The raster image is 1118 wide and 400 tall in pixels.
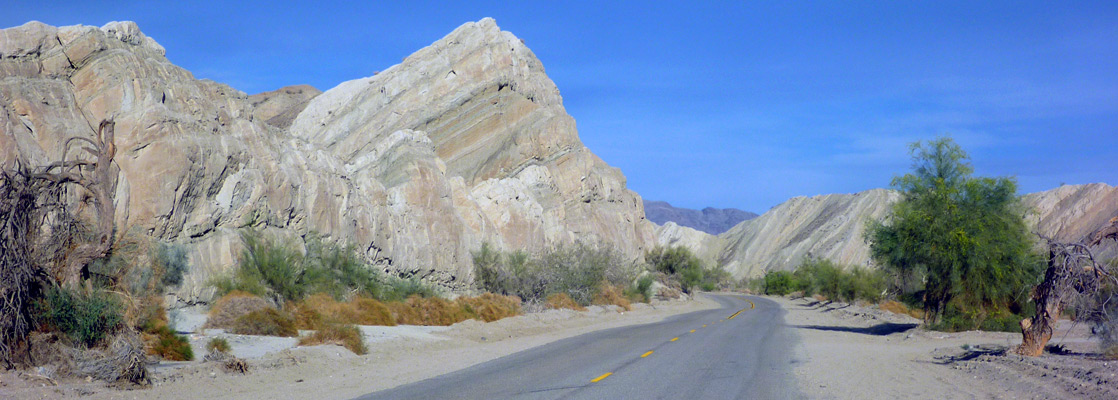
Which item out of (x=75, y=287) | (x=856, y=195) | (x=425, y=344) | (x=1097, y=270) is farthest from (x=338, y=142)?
(x=856, y=195)

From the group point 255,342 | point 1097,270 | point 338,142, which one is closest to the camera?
point 1097,270

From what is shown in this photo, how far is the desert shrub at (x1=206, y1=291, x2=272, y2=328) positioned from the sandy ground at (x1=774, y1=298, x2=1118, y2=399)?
14817mm

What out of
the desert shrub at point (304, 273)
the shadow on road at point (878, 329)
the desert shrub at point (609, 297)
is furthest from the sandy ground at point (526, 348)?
the desert shrub at point (609, 297)

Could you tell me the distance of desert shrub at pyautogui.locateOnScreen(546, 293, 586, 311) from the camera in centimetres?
4038

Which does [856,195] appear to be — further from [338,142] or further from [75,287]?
[75,287]

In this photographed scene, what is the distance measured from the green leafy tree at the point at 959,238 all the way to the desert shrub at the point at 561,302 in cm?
1796

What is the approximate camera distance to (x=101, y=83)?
27.2m

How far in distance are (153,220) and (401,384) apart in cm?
1697

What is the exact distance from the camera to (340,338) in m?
19.1

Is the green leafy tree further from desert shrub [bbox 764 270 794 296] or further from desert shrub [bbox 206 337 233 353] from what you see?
desert shrub [bbox 764 270 794 296]

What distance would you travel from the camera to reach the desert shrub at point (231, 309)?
2095 cm

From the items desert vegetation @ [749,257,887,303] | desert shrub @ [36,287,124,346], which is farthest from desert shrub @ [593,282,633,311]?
desert shrub @ [36,287,124,346]

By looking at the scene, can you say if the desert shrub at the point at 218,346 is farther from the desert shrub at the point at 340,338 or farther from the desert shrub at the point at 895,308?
the desert shrub at the point at 895,308

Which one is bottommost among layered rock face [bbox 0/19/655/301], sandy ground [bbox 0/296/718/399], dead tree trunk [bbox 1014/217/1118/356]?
sandy ground [bbox 0/296/718/399]
